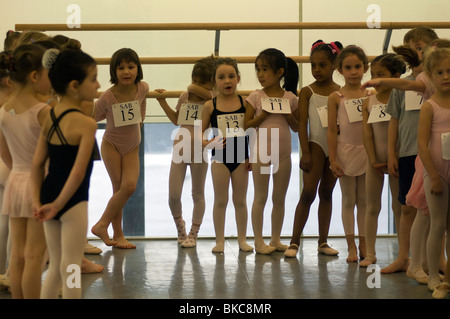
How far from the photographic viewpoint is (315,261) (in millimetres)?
3047

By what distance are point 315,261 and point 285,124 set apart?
0.72m

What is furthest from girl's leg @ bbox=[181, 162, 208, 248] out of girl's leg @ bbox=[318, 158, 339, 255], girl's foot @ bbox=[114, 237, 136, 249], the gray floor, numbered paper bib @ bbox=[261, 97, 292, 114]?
girl's leg @ bbox=[318, 158, 339, 255]

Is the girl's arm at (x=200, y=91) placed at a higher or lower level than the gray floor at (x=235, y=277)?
higher

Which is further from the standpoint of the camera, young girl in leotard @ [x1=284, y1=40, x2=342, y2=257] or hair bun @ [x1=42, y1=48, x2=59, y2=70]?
young girl in leotard @ [x1=284, y1=40, x2=342, y2=257]

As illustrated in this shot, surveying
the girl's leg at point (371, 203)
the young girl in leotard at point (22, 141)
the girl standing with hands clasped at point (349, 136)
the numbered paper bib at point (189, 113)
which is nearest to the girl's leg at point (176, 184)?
the numbered paper bib at point (189, 113)

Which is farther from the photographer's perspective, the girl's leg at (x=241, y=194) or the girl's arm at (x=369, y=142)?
the girl's leg at (x=241, y=194)

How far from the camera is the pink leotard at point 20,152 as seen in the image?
2053mm

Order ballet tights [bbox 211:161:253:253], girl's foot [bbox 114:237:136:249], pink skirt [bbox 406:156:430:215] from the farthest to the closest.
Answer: girl's foot [bbox 114:237:136:249] < ballet tights [bbox 211:161:253:253] < pink skirt [bbox 406:156:430:215]

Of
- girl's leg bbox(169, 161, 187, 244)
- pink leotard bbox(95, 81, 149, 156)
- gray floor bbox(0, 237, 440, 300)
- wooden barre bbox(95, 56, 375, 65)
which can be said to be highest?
wooden barre bbox(95, 56, 375, 65)

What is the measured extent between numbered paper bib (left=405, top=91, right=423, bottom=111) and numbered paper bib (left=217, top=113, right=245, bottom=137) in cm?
89

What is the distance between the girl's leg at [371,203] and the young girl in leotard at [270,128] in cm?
49

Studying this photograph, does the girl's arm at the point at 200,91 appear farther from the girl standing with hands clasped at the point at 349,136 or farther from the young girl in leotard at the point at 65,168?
the young girl in leotard at the point at 65,168

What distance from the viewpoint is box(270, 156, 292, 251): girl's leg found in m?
3.26

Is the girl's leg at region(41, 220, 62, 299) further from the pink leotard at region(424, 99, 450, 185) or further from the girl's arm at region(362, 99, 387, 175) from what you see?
the girl's arm at region(362, 99, 387, 175)
